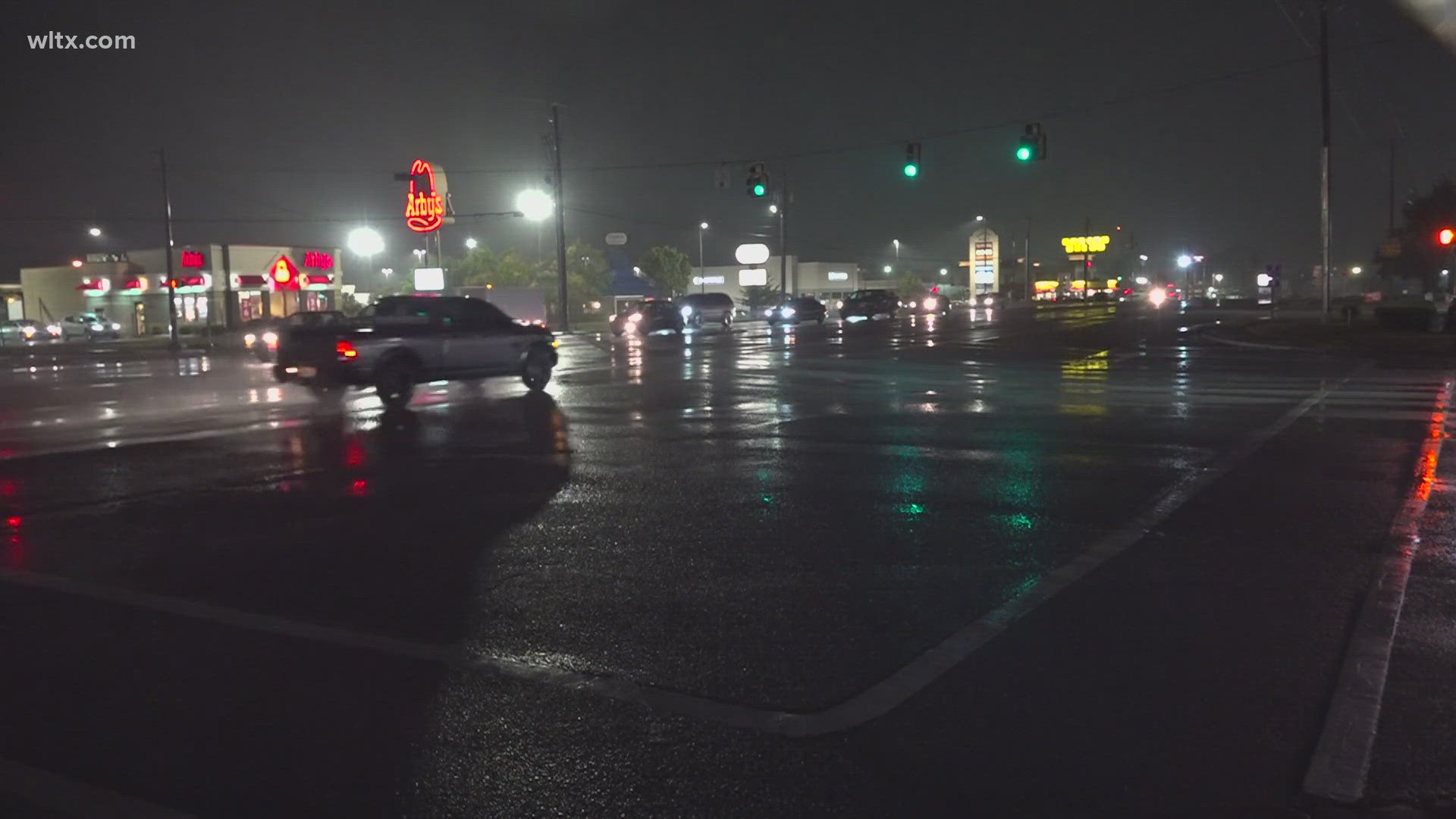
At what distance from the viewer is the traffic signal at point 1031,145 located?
3027cm

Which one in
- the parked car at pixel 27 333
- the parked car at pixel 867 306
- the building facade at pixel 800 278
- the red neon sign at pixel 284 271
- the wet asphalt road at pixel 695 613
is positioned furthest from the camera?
the building facade at pixel 800 278

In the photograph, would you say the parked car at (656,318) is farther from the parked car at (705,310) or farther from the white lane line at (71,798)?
the white lane line at (71,798)

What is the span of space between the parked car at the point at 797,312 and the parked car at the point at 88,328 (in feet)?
120

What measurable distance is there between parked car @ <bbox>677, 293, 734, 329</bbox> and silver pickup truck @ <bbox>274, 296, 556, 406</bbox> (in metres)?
32.2

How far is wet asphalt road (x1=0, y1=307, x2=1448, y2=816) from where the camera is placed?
4.58m

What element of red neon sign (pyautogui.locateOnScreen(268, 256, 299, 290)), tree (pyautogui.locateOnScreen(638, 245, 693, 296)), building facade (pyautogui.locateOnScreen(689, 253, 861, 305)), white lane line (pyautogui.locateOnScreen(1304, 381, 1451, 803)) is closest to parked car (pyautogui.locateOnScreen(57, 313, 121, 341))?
red neon sign (pyautogui.locateOnScreen(268, 256, 299, 290))

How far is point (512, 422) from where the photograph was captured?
16453 mm

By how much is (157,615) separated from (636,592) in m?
2.75

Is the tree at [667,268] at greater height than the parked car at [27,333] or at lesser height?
greater

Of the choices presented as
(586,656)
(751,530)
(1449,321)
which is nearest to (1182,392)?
(751,530)

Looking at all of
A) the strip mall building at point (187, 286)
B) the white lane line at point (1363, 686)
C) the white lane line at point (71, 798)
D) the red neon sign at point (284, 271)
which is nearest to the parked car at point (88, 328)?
the strip mall building at point (187, 286)

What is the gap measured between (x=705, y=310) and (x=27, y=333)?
3707 centimetres

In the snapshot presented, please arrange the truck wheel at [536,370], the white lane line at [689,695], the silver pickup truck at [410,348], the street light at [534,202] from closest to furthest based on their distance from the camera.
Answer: the white lane line at [689,695] → the silver pickup truck at [410,348] → the truck wheel at [536,370] → the street light at [534,202]

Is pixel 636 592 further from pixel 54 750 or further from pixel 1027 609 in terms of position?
pixel 54 750
